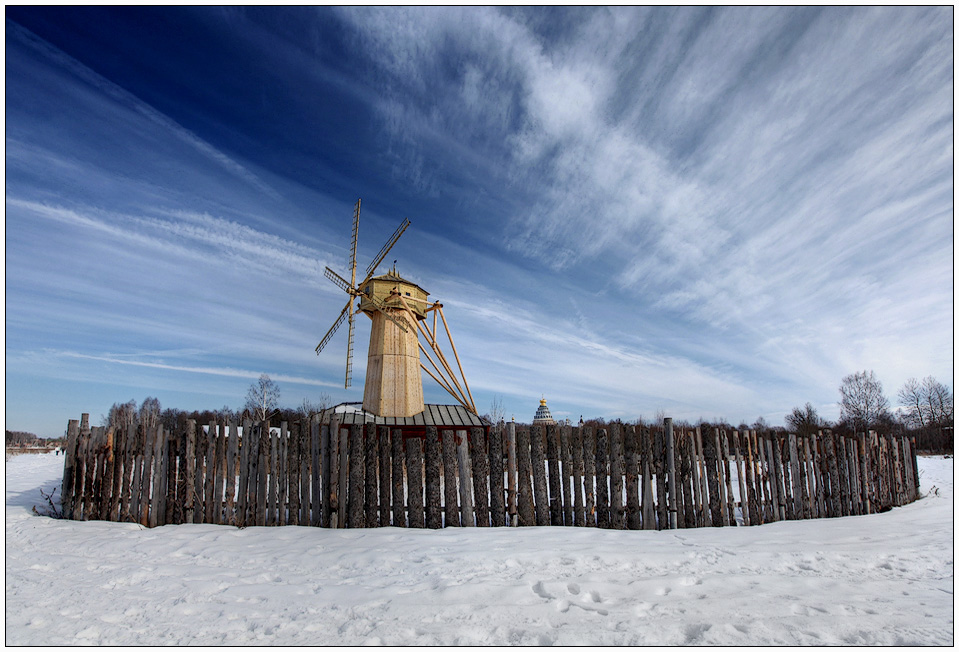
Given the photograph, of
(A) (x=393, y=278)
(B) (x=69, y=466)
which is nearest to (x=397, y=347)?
(A) (x=393, y=278)

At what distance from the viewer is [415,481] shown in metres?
7.13

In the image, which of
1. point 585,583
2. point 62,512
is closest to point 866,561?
point 585,583

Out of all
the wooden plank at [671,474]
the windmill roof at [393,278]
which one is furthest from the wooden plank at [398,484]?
the windmill roof at [393,278]

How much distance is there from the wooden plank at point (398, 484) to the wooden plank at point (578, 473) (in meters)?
2.64

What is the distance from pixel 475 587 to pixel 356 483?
3.58 metres

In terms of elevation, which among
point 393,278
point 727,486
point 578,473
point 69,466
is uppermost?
point 393,278

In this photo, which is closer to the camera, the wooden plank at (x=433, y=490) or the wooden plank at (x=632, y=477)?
the wooden plank at (x=433, y=490)

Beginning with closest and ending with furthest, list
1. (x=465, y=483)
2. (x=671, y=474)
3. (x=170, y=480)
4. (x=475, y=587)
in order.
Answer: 1. (x=475, y=587)
2. (x=465, y=483)
3. (x=170, y=480)
4. (x=671, y=474)

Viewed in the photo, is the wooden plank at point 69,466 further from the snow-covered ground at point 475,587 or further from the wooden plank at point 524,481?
the wooden plank at point 524,481

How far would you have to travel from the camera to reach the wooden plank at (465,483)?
7094 mm

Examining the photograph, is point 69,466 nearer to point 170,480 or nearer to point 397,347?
point 170,480

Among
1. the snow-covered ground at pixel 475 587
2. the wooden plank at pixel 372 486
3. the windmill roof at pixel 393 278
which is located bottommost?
the snow-covered ground at pixel 475 587

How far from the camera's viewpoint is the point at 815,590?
4.03 meters

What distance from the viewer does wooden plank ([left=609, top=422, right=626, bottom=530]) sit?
290 inches
